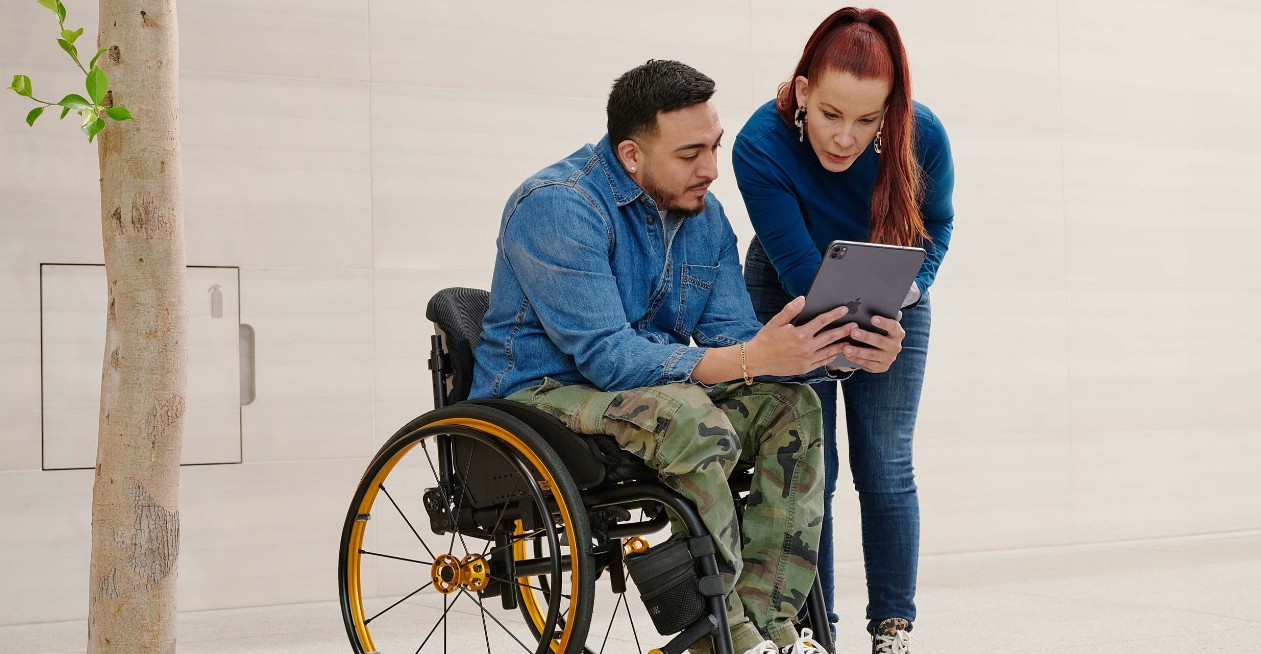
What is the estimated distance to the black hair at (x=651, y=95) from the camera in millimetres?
1644

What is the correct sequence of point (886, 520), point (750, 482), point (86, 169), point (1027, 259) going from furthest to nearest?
1. point (1027, 259)
2. point (86, 169)
3. point (886, 520)
4. point (750, 482)

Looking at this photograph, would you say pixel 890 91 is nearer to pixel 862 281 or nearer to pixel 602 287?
pixel 862 281

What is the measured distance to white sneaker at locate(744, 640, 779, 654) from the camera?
4.79 feet

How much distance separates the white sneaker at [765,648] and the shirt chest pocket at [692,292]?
49 centimetres

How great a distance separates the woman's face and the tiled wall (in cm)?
148

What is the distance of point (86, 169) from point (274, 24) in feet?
1.85

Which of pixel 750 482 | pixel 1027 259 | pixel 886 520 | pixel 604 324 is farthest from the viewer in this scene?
pixel 1027 259

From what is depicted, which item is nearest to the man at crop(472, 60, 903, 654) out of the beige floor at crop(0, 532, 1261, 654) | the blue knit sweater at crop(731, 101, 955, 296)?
the blue knit sweater at crop(731, 101, 955, 296)

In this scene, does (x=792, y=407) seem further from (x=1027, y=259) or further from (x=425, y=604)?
(x=1027, y=259)

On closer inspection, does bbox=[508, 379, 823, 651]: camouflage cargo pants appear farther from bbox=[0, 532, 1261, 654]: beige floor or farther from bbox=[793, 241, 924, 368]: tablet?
bbox=[0, 532, 1261, 654]: beige floor

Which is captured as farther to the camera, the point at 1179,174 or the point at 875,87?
the point at 1179,174

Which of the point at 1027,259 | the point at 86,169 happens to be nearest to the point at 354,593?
the point at 86,169

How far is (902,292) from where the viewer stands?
160 centimetres

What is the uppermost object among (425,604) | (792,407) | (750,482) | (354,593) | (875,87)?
(875,87)
